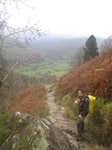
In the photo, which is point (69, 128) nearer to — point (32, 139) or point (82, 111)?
point (82, 111)

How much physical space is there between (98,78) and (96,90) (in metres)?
0.64

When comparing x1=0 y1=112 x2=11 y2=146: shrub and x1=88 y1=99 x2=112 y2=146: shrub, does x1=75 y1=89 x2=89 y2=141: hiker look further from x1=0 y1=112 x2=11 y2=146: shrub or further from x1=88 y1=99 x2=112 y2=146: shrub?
x1=0 y1=112 x2=11 y2=146: shrub

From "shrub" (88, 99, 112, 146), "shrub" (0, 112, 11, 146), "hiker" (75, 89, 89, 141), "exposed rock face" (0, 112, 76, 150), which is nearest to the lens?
"exposed rock face" (0, 112, 76, 150)

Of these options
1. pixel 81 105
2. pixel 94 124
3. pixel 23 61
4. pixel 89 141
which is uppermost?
pixel 23 61

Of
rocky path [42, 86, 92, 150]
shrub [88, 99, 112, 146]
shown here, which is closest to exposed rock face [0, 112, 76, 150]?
rocky path [42, 86, 92, 150]

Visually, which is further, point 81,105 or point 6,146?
point 81,105

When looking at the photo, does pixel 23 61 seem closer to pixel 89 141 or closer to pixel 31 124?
pixel 31 124

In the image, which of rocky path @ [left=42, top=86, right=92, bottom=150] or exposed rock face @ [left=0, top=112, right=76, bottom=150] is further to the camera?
rocky path @ [left=42, top=86, right=92, bottom=150]

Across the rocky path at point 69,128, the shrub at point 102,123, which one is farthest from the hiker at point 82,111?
the shrub at point 102,123

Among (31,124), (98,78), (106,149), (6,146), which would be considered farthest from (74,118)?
(6,146)

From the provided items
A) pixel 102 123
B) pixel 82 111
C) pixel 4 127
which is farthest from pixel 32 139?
pixel 102 123

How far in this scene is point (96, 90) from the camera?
249 inches

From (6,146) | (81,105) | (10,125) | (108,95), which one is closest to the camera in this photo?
(6,146)

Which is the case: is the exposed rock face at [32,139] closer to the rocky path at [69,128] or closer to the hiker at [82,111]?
the rocky path at [69,128]
